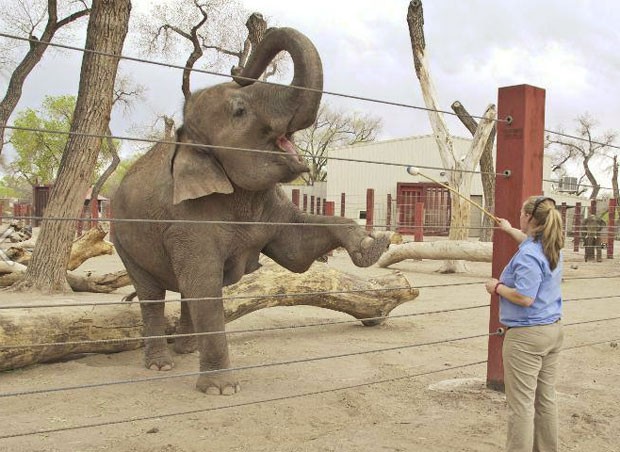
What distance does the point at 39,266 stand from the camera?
28.7 feet

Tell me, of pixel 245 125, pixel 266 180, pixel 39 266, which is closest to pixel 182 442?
pixel 266 180

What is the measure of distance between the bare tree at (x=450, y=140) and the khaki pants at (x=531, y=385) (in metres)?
9.30

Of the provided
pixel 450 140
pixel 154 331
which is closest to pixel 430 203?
pixel 450 140

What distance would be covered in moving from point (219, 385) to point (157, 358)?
0.94 metres

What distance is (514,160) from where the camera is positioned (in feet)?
13.1

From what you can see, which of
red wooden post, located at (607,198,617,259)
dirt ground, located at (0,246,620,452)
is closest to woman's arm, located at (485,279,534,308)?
dirt ground, located at (0,246,620,452)

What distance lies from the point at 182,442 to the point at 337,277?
340cm

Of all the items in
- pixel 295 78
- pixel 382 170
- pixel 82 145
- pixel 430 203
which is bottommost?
pixel 295 78

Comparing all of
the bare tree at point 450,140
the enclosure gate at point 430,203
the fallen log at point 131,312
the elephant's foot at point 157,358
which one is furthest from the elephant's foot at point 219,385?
the enclosure gate at point 430,203

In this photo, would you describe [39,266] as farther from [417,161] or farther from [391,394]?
[417,161]

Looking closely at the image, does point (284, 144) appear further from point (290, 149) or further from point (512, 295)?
point (512, 295)

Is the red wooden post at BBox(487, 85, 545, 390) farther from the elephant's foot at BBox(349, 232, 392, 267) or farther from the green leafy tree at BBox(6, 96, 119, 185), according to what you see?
the green leafy tree at BBox(6, 96, 119, 185)

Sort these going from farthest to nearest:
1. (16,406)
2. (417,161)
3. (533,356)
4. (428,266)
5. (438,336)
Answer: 1. (417,161)
2. (428,266)
3. (438,336)
4. (16,406)
5. (533,356)

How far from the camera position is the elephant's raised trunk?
3562 millimetres
